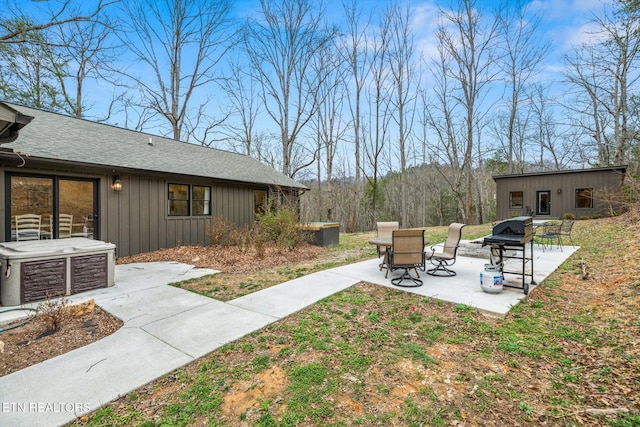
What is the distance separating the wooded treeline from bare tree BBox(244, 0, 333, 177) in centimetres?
7

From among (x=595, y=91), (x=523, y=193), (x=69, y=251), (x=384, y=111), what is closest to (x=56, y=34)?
(x=69, y=251)

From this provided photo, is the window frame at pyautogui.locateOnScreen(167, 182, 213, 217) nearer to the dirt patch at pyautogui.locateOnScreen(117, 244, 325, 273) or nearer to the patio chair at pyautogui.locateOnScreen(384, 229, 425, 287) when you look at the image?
the dirt patch at pyautogui.locateOnScreen(117, 244, 325, 273)

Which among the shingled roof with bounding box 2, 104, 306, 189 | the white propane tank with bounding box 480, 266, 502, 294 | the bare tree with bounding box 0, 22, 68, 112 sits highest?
the bare tree with bounding box 0, 22, 68, 112

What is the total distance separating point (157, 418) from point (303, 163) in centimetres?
1751

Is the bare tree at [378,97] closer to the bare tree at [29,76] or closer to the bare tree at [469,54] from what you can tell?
the bare tree at [469,54]

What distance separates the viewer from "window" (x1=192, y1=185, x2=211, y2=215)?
913 centimetres

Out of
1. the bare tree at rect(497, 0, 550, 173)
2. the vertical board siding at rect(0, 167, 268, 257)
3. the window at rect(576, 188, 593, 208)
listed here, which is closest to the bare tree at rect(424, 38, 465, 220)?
the bare tree at rect(497, 0, 550, 173)

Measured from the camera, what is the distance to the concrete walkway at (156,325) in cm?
212

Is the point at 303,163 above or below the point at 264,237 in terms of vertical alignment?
above

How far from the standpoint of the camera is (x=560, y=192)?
15.6m

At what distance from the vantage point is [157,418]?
1953 mm

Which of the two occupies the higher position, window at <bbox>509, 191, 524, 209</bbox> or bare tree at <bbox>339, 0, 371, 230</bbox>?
bare tree at <bbox>339, 0, 371, 230</bbox>

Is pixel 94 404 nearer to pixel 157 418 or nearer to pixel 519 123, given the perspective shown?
pixel 157 418

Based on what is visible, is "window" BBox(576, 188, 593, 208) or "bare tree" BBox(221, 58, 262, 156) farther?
"bare tree" BBox(221, 58, 262, 156)
